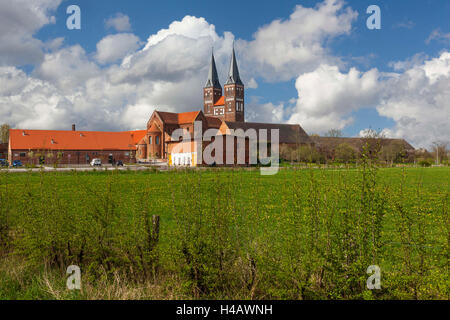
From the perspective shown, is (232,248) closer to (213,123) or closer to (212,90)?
(213,123)

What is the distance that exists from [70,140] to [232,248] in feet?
231

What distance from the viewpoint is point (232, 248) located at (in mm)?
5199

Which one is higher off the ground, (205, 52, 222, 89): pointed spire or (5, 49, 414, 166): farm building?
(205, 52, 222, 89): pointed spire

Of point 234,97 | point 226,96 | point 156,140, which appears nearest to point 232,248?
point 156,140

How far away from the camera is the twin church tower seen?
4475 inches

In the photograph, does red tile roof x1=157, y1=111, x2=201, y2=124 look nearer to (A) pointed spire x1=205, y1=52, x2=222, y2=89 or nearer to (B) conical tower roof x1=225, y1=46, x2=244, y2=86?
(B) conical tower roof x1=225, y1=46, x2=244, y2=86

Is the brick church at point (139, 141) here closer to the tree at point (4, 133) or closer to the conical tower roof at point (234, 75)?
the conical tower roof at point (234, 75)

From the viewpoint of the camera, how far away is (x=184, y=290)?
4844 millimetres

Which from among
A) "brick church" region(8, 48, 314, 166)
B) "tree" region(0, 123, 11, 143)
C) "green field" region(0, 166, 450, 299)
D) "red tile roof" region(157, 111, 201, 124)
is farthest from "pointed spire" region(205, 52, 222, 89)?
"green field" region(0, 166, 450, 299)

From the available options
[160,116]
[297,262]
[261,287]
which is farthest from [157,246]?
[160,116]

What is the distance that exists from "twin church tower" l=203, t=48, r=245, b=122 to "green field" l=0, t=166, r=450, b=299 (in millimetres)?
104612

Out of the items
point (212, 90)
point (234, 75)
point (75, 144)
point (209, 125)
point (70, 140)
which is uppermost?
point (234, 75)

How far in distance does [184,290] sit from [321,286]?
1.83 m

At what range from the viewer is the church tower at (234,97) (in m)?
113
